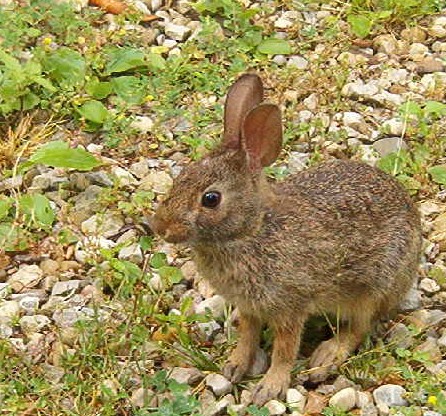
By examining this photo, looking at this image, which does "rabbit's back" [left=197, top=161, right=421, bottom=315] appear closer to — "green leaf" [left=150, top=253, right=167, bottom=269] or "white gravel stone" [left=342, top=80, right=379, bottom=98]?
"green leaf" [left=150, top=253, right=167, bottom=269]

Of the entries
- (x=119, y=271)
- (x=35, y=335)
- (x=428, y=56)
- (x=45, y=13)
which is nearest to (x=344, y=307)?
(x=119, y=271)

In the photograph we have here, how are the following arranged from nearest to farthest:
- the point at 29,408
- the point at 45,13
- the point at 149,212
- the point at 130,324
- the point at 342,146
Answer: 1. the point at 29,408
2. the point at 130,324
3. the point at 149,212
4. the point at 342,146
5. the point at 45,13

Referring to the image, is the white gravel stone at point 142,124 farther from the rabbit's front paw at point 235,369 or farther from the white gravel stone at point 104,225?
the rabbit's front paw at point 235,369

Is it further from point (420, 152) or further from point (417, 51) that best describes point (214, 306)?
point (417, 51)

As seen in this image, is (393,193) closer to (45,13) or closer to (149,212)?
(149,212)

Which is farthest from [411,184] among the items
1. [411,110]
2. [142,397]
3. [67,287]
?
[142,397]

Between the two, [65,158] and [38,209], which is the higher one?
[65,158]

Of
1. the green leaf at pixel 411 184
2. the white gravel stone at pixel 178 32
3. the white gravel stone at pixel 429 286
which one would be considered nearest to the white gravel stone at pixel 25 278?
the white gravel stone at pixel 429 286
